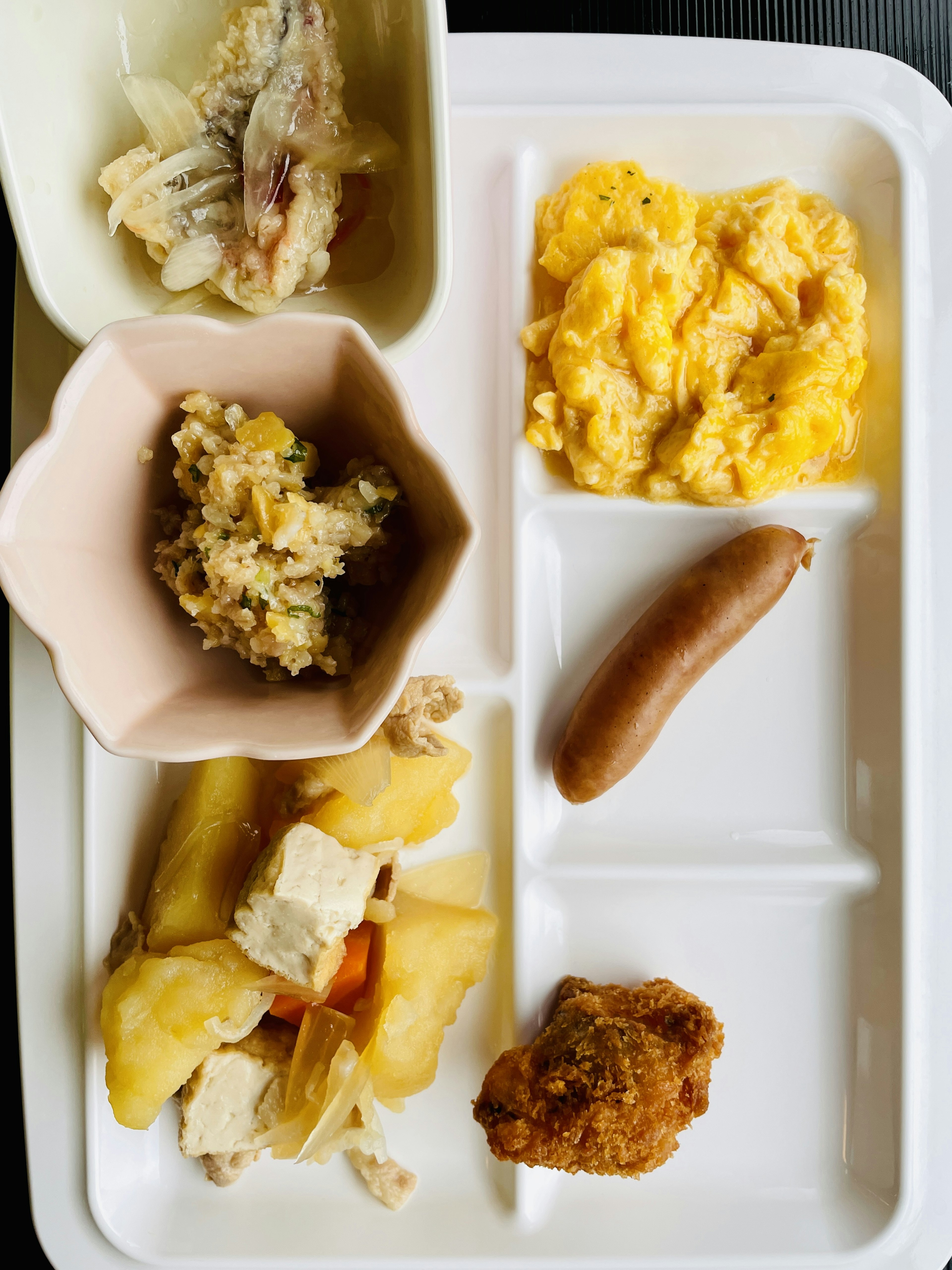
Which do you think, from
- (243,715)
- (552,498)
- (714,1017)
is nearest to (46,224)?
(243,715)

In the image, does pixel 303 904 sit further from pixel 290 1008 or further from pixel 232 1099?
pixel 232 1099

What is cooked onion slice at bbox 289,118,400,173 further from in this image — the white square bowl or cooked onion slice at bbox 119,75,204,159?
cooked onion slice at bbox 119,75,204,159

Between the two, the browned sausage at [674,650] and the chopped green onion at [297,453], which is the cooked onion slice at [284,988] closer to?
the browned sausage at [674,650]

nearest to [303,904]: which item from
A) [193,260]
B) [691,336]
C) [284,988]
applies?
[284,988]

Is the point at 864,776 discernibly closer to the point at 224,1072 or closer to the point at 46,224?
the point at 224,1072

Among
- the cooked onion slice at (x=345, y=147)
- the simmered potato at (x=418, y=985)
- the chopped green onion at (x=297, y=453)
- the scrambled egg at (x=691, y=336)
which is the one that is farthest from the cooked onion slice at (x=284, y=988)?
the cooked onion slice at (x=345, y=147)

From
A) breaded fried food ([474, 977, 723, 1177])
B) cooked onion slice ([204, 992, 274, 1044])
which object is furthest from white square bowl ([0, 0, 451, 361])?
breaded fried food ([474, 977, 723, 1177])
